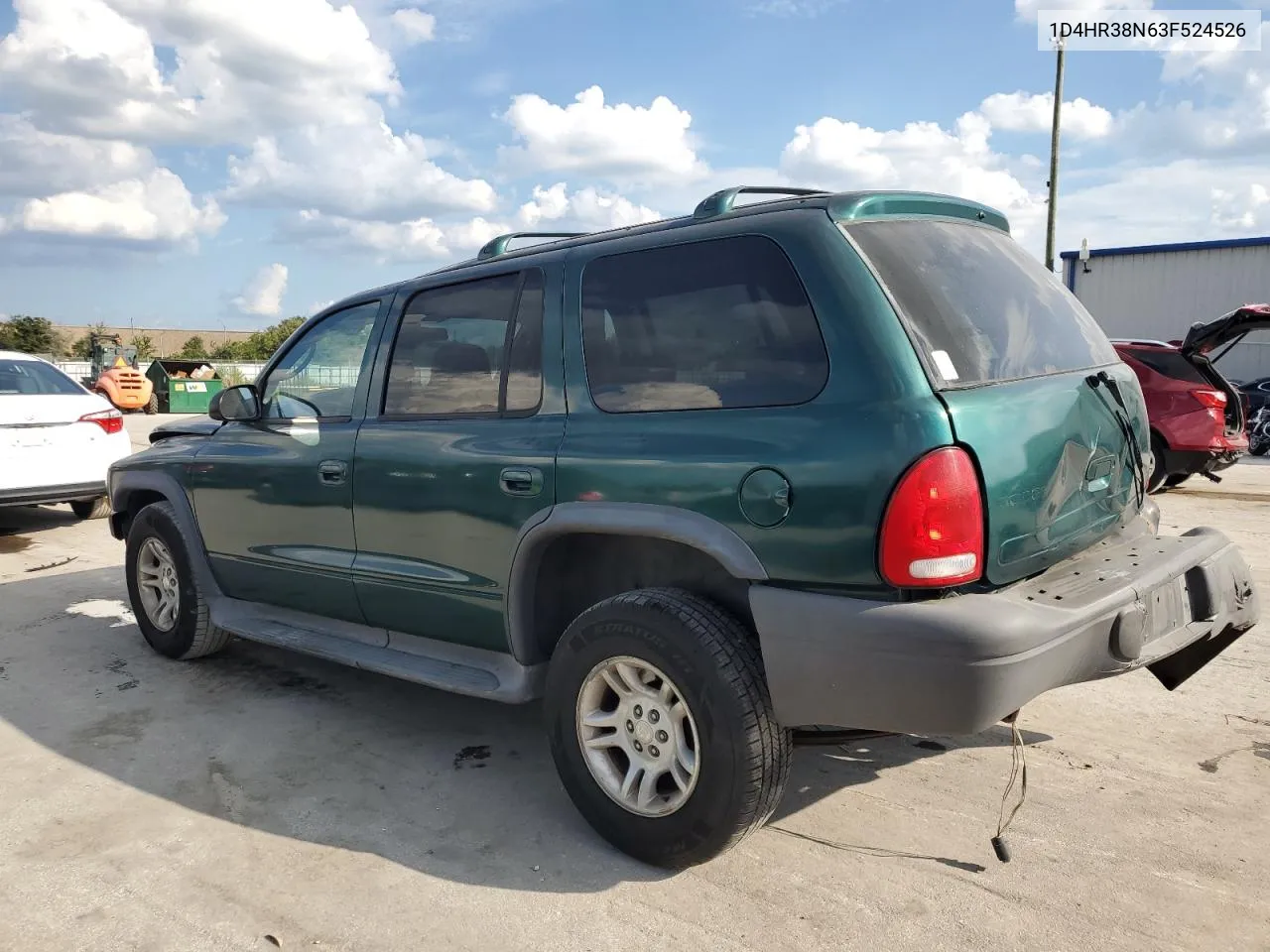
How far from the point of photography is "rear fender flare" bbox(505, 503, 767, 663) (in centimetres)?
269

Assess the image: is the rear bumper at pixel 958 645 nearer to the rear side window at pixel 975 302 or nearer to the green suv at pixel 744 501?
the green suv at pixel 744 501

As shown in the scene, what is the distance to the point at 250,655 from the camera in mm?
5129

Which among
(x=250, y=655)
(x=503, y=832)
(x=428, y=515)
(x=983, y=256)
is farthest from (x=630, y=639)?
(x=250, y=655)

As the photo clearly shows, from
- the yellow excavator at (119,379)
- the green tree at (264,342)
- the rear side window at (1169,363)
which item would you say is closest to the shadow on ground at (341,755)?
the rear side window at (1169,363)

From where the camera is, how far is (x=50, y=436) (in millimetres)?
7945

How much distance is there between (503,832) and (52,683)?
278cm

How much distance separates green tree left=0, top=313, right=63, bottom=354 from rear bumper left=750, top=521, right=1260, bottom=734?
64967 mm

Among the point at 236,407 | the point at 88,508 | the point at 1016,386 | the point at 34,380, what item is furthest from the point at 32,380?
the point at 1016,386

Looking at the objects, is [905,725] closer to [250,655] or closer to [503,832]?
[503,832]

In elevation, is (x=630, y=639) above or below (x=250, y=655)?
above

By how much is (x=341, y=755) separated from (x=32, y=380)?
21.0 feet

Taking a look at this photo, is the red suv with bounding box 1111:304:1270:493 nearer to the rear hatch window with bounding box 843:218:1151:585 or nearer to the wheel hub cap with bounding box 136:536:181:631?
the rear hatch window with bounding box 843:218:1151:585

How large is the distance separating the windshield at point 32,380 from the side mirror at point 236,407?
4627 mm

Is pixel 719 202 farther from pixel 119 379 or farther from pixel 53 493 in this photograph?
pixel 119 379
